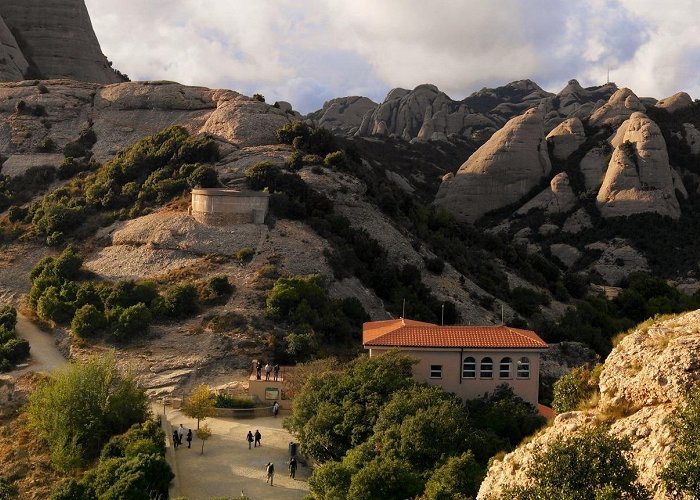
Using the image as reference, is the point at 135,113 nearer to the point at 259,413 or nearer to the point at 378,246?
the point at 378,246

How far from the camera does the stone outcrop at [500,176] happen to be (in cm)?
8450

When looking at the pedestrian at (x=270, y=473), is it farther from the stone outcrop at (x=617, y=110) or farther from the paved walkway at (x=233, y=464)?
the stone outcrop at (x=617, y=110)

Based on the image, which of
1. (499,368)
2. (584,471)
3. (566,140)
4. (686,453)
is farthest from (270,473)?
(566,140)

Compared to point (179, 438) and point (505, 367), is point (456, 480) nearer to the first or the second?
point (505, 367)

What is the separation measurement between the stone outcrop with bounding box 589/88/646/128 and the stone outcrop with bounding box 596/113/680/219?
9438 mm

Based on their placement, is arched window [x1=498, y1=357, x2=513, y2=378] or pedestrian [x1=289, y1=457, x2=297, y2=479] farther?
arched window [x1=498, y1=357, x2=513, y2=378]

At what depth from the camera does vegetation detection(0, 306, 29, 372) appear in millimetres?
37562

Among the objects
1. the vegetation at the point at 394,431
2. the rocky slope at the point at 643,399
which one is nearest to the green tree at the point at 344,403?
the vegetation at the point at 394,431

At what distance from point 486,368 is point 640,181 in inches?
2176

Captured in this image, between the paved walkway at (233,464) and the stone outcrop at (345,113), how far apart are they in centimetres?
13985

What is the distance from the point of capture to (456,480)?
68.6ft

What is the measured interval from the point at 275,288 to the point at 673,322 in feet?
94.5

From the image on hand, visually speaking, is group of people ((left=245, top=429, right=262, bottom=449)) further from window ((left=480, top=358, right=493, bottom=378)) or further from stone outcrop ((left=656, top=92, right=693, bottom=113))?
stone outcrop ((left=656, top=92, right=693, bottom=113))

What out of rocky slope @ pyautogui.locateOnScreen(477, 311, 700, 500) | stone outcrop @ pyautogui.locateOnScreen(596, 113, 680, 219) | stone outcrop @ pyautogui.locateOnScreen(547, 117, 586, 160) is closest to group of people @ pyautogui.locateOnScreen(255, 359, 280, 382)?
rocky slope @ pyautogui.locateOnScreen(477, 311, 700, 500)
